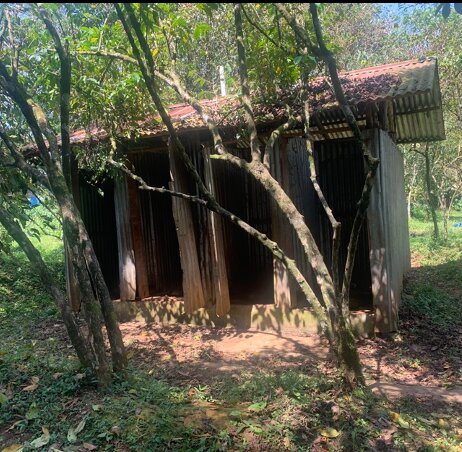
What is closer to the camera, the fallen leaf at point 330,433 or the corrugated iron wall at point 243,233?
the fallen leaf at point 330,433

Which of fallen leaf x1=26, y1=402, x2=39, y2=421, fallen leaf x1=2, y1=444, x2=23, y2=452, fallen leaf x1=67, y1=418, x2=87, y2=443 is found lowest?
fallen leaf x1=2, y1=444, x2=23, y2=452

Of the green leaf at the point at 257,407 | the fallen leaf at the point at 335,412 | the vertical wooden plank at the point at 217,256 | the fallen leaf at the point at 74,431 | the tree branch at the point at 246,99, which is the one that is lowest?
the fallen leaf at the point at 335,412

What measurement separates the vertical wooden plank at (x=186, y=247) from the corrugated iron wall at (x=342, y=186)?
2503 millimetres

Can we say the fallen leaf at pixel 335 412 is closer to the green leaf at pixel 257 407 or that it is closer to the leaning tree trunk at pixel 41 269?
the green leaf at pixel 257 407

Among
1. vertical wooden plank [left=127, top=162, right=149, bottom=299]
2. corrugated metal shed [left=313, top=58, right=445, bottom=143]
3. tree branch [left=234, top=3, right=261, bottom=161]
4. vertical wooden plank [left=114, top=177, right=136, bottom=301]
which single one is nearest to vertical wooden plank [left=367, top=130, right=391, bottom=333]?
corrugated metal shed [left=313, top=58, right=445, bottom=143]

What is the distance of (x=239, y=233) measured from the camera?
29.2ft

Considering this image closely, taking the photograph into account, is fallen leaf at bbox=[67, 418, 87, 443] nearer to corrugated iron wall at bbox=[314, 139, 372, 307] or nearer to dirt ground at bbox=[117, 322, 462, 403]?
dirt ground at bbox=[117, 322, 462, 403]

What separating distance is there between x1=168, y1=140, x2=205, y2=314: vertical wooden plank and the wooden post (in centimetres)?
126

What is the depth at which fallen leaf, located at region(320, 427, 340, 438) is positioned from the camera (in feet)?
11.5

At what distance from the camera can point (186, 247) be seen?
22.7 feet

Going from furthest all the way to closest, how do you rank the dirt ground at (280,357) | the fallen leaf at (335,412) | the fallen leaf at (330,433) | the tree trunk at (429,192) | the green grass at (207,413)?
the tree trunk at (429,192)
the dirt ground at (280,357)
the fallen leaf at (335,412)
the fallen leaf at (330,433)
the green grass at (207,413)

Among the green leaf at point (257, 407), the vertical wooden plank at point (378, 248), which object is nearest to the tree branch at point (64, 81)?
the green leaf at point (257, 407)

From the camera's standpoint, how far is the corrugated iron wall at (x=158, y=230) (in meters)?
8.16

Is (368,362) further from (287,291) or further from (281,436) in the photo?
(281,436)
